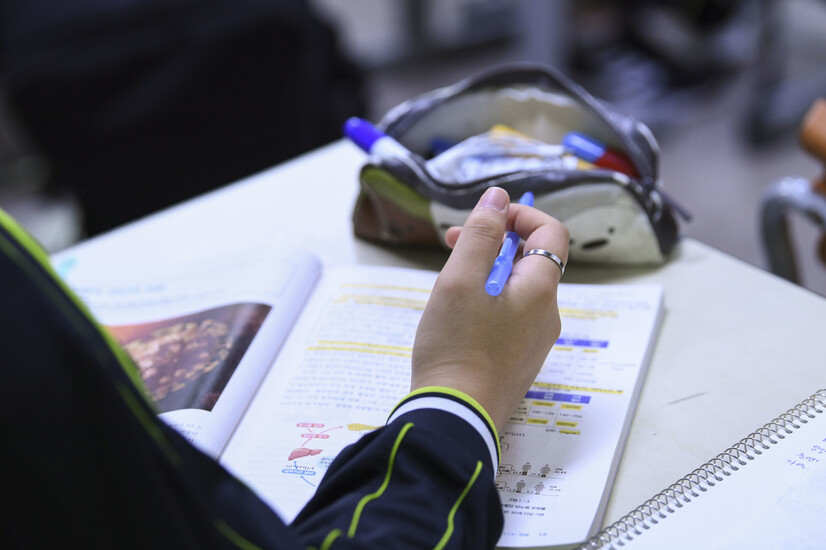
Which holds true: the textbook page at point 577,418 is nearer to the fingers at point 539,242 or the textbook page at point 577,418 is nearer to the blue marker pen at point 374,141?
the fingers at point 539,242

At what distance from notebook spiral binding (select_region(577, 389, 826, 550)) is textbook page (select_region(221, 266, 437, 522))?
0.19m

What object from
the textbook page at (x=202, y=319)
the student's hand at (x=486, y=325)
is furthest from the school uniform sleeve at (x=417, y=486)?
the textbook page at (x=202, y=319)

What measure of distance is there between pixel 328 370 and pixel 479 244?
0.18m

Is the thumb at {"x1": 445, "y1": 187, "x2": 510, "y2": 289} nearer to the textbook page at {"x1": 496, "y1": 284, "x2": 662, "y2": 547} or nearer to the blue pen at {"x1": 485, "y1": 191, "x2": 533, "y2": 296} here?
the blue pen at {"x1": 485, "y1": 191, "x2": 533, "y2": 296}

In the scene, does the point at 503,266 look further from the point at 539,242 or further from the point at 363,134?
the point at 363,134

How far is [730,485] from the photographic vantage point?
19.8 inches

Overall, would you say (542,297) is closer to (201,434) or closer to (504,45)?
(201,434)

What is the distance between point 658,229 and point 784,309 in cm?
→ 13

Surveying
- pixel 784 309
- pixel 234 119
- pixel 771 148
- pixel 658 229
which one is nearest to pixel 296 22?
pixel 234 119

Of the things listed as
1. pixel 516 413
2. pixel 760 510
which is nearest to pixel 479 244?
pixel 516 413

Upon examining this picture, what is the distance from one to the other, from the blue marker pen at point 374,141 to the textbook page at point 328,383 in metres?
0.12

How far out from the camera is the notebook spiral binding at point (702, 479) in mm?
488

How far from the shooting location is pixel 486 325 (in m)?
0.54

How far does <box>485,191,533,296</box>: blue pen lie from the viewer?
546 mm
